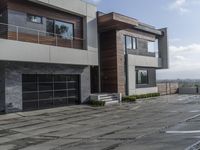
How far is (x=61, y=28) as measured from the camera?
24.8 m


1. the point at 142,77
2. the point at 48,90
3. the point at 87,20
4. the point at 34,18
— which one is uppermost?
the point at 87,20

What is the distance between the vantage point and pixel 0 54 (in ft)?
59.9

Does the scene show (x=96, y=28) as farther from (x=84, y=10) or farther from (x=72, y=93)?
(x=72, y=93)

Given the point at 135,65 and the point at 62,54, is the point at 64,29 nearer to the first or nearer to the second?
the point at 62,54

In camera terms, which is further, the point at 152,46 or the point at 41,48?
the point at 152,46

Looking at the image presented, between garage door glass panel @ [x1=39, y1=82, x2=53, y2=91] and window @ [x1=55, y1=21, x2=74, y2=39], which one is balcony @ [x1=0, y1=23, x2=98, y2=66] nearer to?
window @ [x1=55, y1=21, x2=74, y2=39]

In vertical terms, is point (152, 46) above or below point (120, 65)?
above

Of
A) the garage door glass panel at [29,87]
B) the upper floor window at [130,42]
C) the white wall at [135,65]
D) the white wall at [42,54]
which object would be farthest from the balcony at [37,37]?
the white wall at [135,65]

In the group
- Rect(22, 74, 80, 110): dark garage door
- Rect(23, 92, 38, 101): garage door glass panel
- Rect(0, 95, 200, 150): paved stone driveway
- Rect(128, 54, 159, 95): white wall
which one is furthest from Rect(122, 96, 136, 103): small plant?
Rect(0, 95, 200, 150): paved stone driveway

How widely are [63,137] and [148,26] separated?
26035mm

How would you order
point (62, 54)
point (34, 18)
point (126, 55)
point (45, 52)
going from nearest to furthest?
point (45, 52) < point (34, 18) < point (62, 54) < point (126, 55)

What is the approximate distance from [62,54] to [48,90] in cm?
300

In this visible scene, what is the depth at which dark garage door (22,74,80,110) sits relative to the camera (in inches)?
854

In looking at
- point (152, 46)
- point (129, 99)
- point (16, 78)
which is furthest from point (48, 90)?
point (152, 46)
